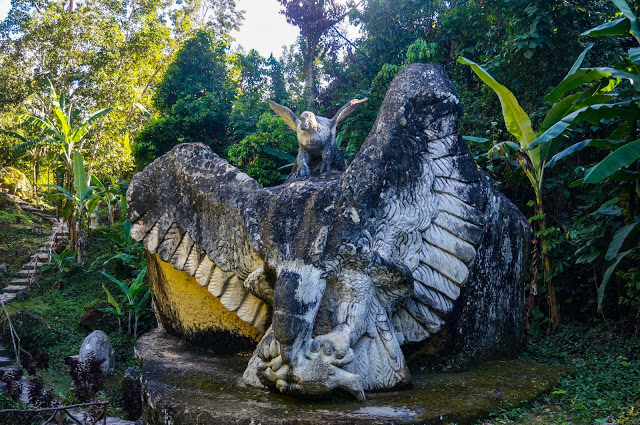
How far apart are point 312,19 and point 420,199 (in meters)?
9.53

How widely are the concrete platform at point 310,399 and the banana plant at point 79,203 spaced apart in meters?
6.94

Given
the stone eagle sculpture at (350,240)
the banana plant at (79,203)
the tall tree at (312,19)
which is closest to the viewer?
the stone eagle sculpture at (350,240)

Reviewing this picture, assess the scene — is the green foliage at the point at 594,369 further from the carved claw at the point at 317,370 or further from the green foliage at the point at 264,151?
the green foliage at the point at 264,151

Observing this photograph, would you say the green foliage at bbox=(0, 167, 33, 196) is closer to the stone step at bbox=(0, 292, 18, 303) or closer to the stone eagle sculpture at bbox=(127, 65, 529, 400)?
the stone step at bbox=(0, 292, 18, 303)

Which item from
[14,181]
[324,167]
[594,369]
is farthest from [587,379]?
[14,181]

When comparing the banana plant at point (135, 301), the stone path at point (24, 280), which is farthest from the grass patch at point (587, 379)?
the banana plant at point (135, 301)

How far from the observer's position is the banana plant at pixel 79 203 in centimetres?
1045

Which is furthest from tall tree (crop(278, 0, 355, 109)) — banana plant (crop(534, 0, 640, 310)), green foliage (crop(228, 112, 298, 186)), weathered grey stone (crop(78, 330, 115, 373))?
banana plant (crop(534, 0, 640, 310))

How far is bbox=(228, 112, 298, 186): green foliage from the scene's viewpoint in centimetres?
863

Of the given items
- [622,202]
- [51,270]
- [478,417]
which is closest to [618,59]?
[622,202]

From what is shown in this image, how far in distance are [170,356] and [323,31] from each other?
10.1 m

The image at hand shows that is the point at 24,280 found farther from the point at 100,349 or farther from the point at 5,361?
the point at 100,349

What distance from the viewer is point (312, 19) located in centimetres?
1273

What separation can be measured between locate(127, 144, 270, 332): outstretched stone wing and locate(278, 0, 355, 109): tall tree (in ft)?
26.7
